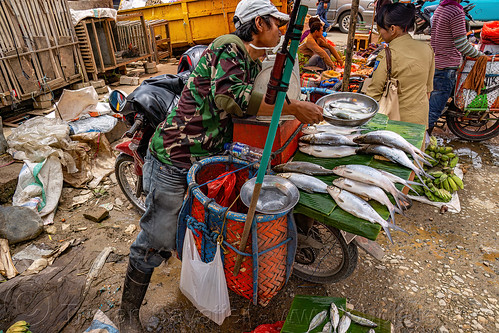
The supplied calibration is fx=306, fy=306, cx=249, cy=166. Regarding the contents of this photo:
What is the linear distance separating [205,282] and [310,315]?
817 mm

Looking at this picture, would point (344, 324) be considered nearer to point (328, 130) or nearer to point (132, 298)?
point (328, 130)

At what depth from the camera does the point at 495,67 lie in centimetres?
511

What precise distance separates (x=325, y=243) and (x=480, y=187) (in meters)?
3.00

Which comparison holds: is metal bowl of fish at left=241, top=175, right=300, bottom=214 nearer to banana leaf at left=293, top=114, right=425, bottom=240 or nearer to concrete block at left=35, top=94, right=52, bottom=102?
banana leaf at left=293, top=114, right=425, bottom=240

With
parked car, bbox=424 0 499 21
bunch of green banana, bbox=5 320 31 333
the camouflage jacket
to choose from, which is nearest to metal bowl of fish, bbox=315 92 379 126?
the camouflage jacket

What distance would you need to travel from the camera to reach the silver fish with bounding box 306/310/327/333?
2.15 m

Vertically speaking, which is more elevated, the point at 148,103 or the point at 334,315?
the point at 148,103

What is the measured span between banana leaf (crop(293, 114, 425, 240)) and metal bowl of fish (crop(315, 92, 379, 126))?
9.4 inches

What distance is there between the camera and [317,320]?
2.18 meters

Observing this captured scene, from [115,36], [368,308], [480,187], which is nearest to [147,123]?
[368,308]

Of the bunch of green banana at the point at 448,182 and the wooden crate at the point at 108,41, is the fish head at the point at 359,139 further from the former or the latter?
the wooden crate at the point at 108,41

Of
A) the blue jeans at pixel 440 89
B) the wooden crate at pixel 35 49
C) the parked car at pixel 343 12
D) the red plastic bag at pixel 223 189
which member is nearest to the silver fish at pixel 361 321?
the red plastic bag at pixel 223 189

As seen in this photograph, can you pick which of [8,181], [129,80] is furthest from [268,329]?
[129,80]

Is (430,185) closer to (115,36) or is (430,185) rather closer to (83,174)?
(83,174)
